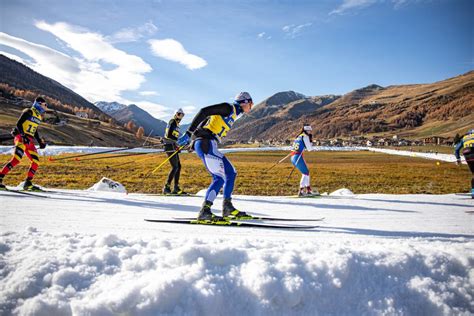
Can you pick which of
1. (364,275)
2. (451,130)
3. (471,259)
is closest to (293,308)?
(364,275)

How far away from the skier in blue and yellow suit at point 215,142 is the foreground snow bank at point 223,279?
90.0 inches

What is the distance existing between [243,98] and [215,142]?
3.98 feet

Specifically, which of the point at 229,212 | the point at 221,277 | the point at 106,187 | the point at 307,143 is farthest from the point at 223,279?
the point at 106,187

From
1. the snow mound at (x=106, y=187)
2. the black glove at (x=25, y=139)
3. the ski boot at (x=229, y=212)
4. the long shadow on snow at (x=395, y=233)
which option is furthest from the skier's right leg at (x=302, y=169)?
the black glove at (x=25, y=139)

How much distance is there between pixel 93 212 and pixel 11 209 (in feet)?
5.57

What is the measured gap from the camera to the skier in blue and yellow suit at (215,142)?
6262 mm

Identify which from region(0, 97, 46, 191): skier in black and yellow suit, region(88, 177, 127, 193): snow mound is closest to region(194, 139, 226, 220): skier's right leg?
region(0, 97, 46, 191): skier in black and yellow suit

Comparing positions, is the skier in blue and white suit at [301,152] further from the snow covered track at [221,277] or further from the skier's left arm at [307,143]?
the snow covered track at [221,277]

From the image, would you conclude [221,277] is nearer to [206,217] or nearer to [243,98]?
[206,217]

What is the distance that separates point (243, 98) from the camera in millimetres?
6773

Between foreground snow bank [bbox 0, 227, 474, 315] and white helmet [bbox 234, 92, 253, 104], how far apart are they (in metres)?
3.71

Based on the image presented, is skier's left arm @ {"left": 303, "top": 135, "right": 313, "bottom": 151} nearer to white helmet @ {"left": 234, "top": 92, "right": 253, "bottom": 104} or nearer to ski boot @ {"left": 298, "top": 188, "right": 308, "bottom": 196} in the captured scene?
ski boot @ {"left": 298, "top": 188, "right": 308, "bottom": 196}

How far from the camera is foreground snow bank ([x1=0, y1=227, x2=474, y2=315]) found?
288 centimetres

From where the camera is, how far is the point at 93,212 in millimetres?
6926
